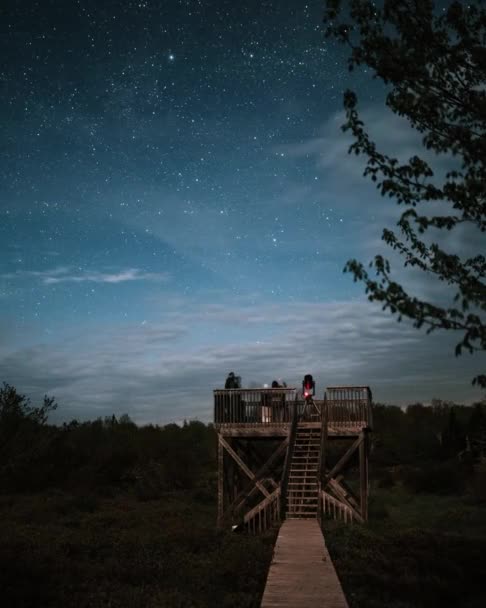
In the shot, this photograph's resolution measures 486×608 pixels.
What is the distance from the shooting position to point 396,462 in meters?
52.4

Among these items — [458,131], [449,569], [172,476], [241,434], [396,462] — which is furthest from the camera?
[396,462]

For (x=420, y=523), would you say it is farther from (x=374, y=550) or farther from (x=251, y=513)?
(x=374, y=550)

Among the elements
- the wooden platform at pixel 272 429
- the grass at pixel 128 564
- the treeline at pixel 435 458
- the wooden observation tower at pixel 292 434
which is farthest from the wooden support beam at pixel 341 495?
the treeline at pixel 435 458

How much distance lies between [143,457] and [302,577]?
3507cm

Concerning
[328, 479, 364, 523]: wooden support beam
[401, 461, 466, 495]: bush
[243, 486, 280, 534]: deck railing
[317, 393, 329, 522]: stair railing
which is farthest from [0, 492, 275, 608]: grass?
[401, 461, 466, 495]: bush

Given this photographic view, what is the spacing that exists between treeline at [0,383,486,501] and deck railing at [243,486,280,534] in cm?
727

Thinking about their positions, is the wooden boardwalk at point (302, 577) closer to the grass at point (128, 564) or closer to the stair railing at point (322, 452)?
the grass at point (128, 564)

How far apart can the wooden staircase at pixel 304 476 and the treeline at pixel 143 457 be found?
18.2 ft

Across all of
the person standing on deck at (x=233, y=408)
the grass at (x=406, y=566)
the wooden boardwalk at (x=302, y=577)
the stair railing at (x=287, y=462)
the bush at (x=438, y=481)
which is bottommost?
the grass at (x=406, y=566)

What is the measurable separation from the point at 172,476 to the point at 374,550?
2488 centimetres

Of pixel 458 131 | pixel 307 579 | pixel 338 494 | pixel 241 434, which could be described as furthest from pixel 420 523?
pixel 458 131

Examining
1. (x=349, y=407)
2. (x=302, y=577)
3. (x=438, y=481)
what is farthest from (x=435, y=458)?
(x=302, y=577)

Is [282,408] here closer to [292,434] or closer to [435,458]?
[292,434]

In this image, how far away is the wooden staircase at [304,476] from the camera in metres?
19.6
